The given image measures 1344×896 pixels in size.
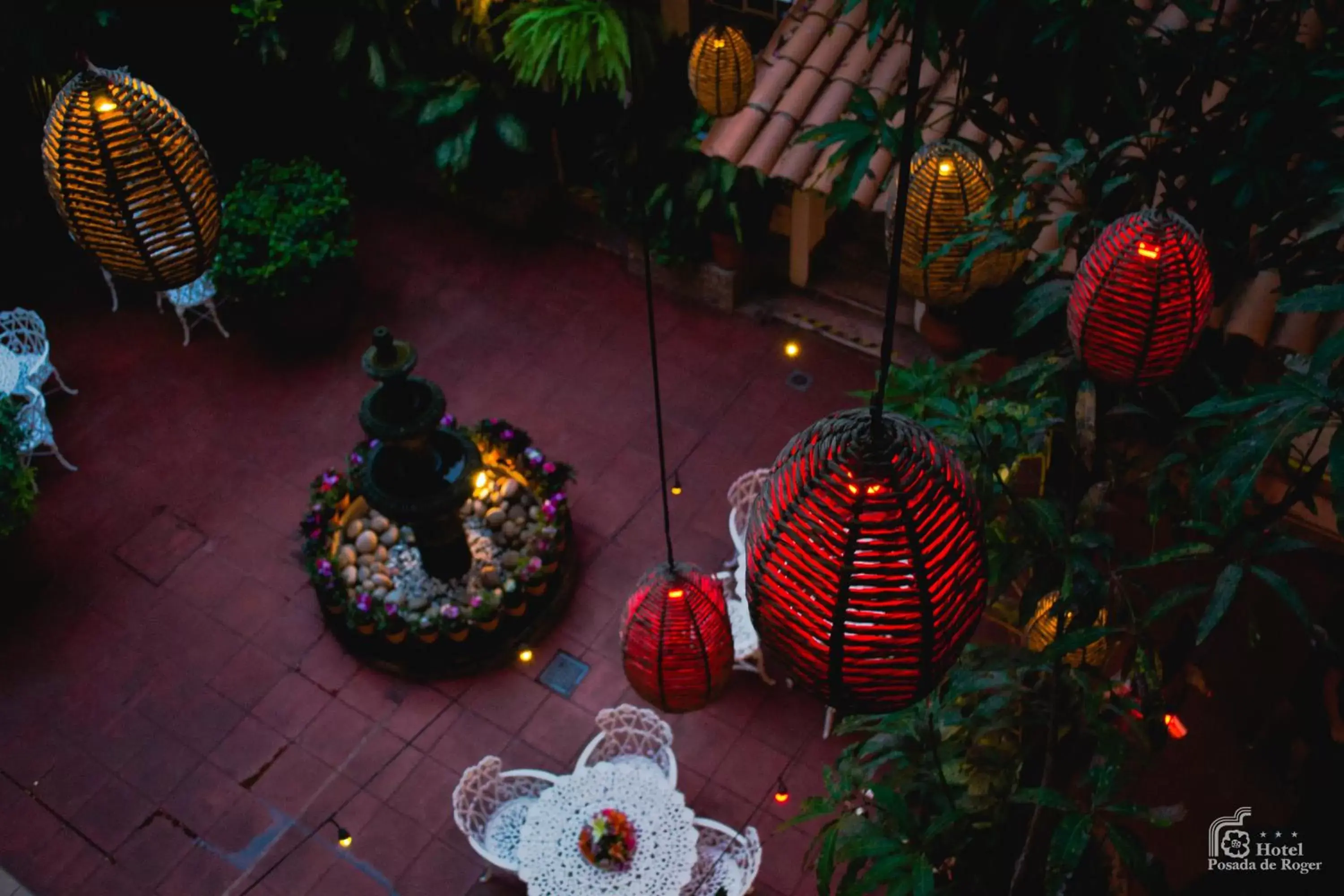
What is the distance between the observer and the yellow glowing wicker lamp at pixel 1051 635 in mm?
4160

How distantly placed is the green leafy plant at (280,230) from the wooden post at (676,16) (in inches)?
107

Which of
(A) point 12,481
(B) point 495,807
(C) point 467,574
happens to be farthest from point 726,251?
(A) point 12,481

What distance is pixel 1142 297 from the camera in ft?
10.9

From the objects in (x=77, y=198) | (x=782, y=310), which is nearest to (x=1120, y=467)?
(x=77, y=198)

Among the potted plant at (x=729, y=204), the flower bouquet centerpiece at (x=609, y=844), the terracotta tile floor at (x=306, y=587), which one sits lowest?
the terracotta tile floor at (x=306, y=587)

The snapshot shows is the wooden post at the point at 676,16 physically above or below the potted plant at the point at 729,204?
above

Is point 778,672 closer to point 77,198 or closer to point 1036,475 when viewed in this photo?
point 1036,475

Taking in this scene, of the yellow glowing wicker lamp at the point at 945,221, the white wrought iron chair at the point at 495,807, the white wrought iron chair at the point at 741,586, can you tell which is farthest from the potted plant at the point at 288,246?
the yellow glowing wicker lamp at the point at 945,221

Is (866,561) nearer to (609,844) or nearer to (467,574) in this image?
(609,844)

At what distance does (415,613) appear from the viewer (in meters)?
7.19

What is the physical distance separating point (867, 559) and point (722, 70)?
16.1 ft

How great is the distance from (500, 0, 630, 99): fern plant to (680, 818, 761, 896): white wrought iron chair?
5.02 meters

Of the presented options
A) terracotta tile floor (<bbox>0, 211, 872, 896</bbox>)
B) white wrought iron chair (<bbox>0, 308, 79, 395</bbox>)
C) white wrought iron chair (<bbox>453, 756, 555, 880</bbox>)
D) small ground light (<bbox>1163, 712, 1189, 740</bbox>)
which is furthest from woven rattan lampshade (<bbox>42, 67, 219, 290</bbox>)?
small ground light (<bbox>1163, 712, 1189, 740</bbox>)

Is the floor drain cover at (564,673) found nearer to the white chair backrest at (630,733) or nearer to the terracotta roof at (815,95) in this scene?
the white chair backrest at (630,733)
